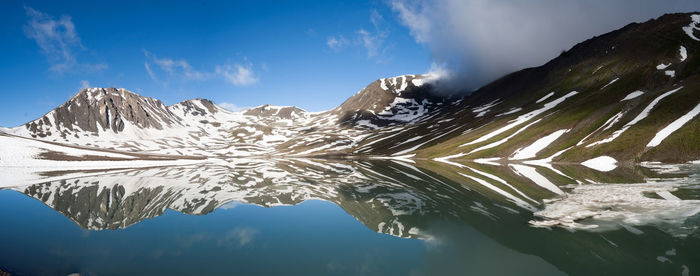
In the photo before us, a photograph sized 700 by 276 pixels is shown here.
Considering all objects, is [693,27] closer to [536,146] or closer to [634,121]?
[634,121]

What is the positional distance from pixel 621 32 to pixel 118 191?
219m

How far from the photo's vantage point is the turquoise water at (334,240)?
45.4ft

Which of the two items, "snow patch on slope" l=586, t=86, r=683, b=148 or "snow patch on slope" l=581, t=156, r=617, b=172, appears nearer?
"snow patch on slope" l=581, t=156, r=617, b=172

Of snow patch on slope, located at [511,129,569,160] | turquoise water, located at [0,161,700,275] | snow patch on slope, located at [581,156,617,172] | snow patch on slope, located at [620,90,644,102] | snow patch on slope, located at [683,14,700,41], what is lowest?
snow patch on slope, located at [581,156,617,172]

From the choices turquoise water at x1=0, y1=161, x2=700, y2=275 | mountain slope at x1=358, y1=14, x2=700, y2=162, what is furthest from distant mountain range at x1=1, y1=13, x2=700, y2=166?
turquoise water at x1=0, y1=161, x2=700, y2=275

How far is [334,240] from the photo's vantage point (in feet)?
61.4

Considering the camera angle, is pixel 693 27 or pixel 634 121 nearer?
pixel 634 121

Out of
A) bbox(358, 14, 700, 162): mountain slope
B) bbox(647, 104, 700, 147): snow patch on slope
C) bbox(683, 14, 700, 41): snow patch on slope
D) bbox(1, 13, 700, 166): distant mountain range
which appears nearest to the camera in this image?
bbox(647, 104, 700, 147): snow patch on slope

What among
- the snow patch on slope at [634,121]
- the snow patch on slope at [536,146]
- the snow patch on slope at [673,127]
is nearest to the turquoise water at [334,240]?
the snow patch on slope at [673,127]

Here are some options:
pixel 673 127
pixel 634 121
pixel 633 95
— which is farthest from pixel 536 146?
pixel 633 95

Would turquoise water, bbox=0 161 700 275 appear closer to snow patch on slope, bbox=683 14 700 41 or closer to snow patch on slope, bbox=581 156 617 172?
snow patch on slope, bbox=581 156 617 172

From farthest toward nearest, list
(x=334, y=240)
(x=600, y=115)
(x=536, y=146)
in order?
(x=536, y=146)
(x=600, y=115)
(x=334, y=240)

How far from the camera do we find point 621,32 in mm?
160000

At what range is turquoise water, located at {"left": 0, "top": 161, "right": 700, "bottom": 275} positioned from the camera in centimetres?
1384
